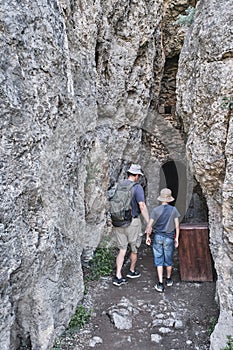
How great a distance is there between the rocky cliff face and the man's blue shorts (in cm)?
129

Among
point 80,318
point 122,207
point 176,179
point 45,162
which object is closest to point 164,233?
point 122,207

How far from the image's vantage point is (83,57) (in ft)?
18.6

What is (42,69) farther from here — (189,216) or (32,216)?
(189,216)

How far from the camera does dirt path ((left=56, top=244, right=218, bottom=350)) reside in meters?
4.19

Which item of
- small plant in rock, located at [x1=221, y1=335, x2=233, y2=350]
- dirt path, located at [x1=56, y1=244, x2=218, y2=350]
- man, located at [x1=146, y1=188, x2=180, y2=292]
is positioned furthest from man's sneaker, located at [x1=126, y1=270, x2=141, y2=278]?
small plant in rock, located at [x1=221, y1=335, x2=233, y2=350]

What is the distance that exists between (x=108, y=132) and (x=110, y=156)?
0.56 meters

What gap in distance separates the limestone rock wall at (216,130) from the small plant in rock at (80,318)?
5.87 ft

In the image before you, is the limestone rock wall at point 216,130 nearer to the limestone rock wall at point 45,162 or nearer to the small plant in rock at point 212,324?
the small plant in rock at point 212,324

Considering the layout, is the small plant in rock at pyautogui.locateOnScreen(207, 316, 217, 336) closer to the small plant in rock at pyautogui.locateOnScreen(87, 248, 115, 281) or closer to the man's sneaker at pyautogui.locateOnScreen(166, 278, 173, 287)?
the man's sneaker at pyautogui.locateOnScreen(166, 278, 173, 287)

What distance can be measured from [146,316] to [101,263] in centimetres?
174

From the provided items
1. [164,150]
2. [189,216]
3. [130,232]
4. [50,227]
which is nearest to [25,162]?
[50,227]

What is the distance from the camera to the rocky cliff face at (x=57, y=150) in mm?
3236

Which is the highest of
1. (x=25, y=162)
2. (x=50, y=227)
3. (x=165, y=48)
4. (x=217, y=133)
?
(x=165, y=48)

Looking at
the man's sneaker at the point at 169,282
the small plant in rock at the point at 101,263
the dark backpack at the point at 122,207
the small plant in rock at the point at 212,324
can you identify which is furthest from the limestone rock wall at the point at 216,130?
the small plant in rock at the point at 101,263
